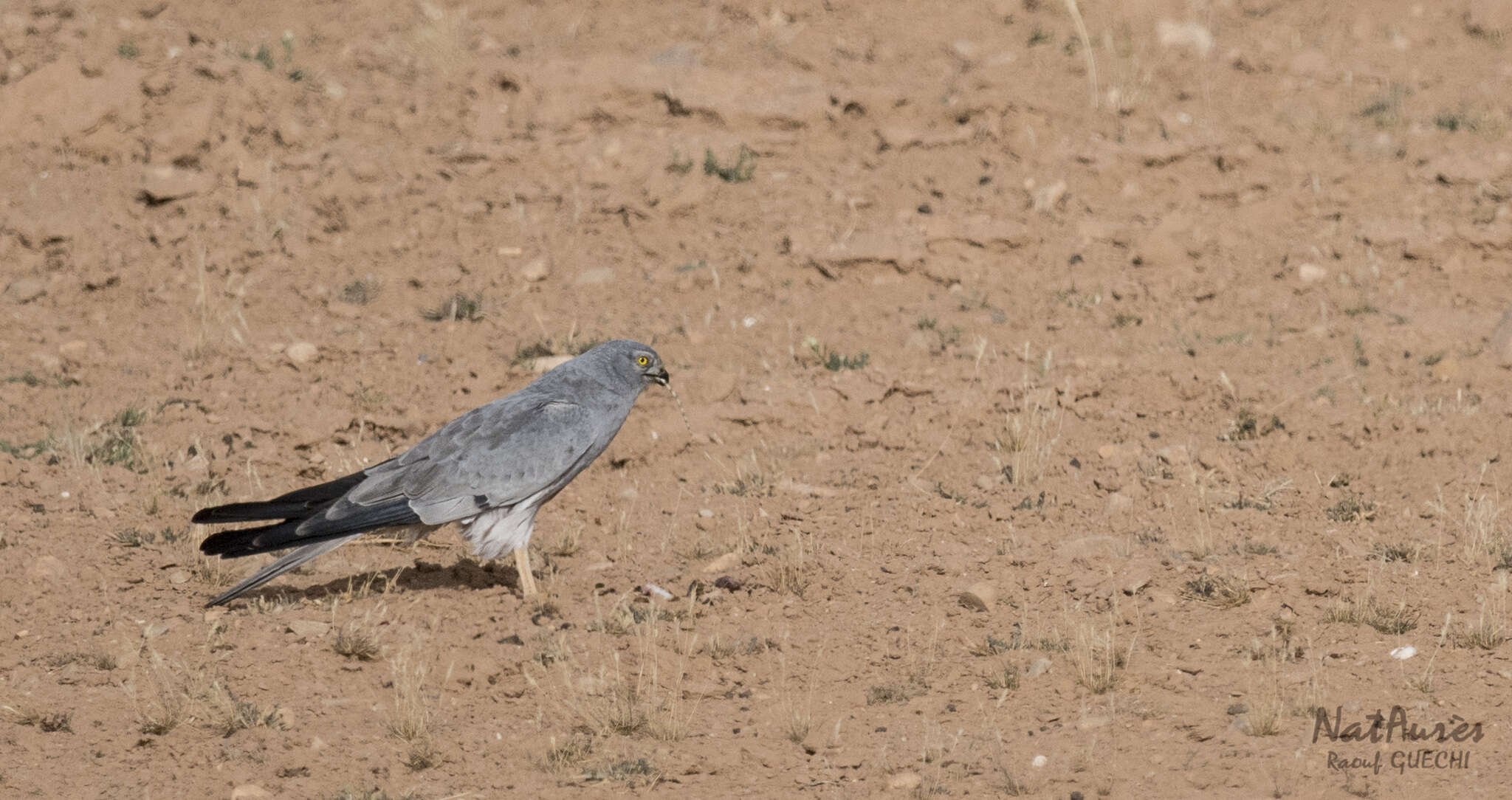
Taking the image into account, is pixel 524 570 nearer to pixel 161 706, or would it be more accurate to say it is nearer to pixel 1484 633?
pixel 161 706

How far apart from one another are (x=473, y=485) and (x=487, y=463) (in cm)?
12

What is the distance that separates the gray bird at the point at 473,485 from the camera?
6727 mm

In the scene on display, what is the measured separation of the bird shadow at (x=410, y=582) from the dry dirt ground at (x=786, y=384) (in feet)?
0.10

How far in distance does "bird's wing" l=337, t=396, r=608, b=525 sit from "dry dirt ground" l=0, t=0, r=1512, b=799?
51 cm

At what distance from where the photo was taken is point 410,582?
7.49 meters

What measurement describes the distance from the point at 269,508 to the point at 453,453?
0.86 meters

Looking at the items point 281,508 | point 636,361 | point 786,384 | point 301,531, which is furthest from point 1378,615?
point 281,508

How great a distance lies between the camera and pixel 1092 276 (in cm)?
1113

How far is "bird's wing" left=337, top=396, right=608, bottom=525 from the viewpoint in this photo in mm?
6938

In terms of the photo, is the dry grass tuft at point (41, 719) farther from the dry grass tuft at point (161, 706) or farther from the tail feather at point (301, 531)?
the tail feather at point (301, 531)

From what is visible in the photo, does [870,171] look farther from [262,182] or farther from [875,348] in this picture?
[262,182]

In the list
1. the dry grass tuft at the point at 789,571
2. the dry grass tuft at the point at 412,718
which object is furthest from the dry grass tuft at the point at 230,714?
the dry grass tuft at the point at 789,571

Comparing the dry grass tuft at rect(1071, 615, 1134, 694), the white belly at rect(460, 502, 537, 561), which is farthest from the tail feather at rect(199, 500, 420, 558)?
the dry grass tuft at rect(1071, 615, 1134, 694)

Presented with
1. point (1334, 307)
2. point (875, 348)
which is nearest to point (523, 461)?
point (875, 348)
